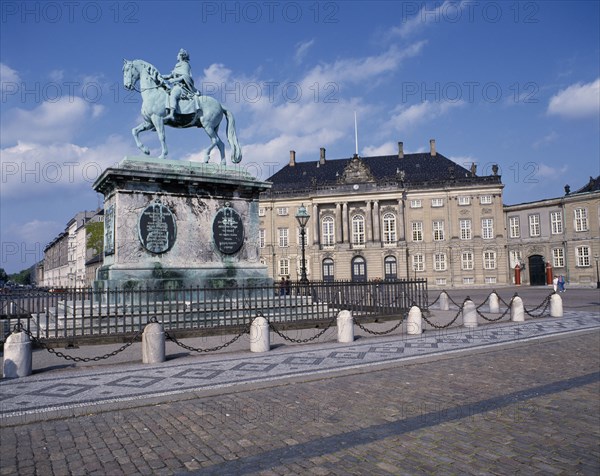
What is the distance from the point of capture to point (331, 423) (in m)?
5.33

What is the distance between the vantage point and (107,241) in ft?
46.4

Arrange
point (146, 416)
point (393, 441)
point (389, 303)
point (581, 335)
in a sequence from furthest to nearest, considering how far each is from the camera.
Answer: point (389, 303), point (581, 335), point (146, 416), point (393, 441)

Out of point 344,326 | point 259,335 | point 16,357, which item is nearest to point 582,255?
point 344,326

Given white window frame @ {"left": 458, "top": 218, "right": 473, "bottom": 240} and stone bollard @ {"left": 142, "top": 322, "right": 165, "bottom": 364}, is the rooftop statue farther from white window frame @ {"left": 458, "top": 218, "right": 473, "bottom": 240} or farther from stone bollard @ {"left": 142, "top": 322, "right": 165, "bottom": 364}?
white window frame @ {"left": 458, "top": 218, "right": 473, "bottom": 240}

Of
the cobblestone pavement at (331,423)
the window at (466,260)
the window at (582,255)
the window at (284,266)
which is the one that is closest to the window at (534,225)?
the window at (582,255)

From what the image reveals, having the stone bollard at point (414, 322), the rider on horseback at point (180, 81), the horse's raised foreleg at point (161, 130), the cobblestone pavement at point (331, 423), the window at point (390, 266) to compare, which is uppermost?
the rider on horseback at point (180, 81)

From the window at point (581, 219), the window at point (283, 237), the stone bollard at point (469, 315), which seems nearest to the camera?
the stone bollard at point (469, 315)

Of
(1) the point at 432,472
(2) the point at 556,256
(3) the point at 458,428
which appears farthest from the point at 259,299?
(2) the point at 556,256

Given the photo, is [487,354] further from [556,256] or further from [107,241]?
[556,256]

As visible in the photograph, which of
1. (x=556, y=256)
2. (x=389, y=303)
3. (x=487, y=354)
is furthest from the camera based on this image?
(x=556, y=256)

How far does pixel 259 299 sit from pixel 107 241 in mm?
4834

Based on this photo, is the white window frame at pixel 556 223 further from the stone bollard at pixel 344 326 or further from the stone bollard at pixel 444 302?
the stone bollard at pixel 344 326

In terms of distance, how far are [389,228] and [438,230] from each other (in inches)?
242

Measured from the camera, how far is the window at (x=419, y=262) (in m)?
60.6
